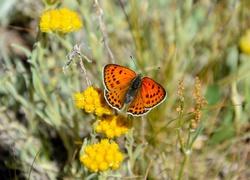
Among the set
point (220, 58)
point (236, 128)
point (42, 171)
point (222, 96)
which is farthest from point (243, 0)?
point (42, 171)

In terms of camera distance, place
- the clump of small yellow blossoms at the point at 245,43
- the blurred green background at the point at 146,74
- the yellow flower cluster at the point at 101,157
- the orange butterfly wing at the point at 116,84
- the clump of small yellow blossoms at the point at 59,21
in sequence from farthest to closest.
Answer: the clump of small yellow blossoms at the point at 245,43, the blurred green background at the point at 146,74, the clump of small yellow blossoms at the point at 59,21, the orange butterfly wing at the point at 116,84, the yellow flower cluster at the point at 101,157

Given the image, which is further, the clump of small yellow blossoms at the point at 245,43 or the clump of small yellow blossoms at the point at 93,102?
the clump of small yellow blossoms at the point at 245,43

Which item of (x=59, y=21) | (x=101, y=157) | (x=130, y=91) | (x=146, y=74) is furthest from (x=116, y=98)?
(x=146, y=74)

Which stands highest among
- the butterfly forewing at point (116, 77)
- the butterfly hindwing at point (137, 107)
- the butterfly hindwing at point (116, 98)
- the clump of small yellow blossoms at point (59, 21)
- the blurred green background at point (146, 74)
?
the clump of small yellow blossoms at point (59, 21)

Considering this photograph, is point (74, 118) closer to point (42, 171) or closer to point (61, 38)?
point (42, 171)

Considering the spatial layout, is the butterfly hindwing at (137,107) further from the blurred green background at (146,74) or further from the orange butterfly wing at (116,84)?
the blurred green background at (146,74)

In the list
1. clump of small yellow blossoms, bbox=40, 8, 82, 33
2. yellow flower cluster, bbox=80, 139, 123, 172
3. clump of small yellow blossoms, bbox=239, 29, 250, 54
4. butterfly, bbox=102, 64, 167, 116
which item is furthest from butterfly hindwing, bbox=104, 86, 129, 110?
clump of small yellow blossoms, bbox=239, 29, 250, 54

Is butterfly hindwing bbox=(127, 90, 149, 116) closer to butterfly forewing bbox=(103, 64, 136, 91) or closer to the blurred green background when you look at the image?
butterfly forewing bbox=(103, 64, 136, 91)

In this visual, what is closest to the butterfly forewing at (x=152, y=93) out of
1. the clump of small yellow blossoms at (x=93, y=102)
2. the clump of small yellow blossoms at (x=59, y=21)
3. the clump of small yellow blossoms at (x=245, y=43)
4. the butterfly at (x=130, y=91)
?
the butterfly at (x=130, y=91)
